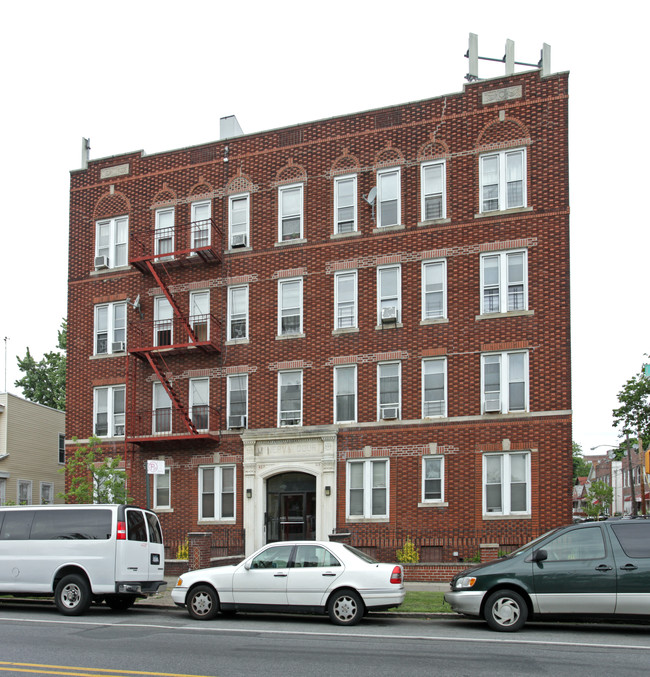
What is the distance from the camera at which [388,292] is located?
25.9 metres

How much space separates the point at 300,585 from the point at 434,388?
11.4 m

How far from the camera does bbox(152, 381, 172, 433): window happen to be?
2806 centimetres

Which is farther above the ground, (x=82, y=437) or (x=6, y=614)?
(x=82, y=437)

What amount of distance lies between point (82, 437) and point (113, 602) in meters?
13.0

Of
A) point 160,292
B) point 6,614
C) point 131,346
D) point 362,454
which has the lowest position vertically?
point 6,614

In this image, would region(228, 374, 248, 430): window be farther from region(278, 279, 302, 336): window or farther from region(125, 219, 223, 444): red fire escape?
region(278, 279, 302, 336): window

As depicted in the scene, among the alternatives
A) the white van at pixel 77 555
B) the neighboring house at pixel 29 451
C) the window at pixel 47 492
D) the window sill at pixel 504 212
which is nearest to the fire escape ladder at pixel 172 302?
the window sill at pixel 504 212

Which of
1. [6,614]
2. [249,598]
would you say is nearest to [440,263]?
[249,598]

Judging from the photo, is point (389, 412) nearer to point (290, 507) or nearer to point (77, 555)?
point (290, 507)

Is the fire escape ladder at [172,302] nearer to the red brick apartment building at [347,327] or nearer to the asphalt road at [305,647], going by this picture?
the red brick apartment building at [347,327]

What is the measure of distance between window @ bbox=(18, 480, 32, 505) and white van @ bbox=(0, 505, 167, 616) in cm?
2130

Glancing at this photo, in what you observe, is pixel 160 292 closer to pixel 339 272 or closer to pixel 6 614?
pixel 339 272

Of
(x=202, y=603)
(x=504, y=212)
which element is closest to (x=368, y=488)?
(x=504, y=212)

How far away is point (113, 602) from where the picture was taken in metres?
17.1
